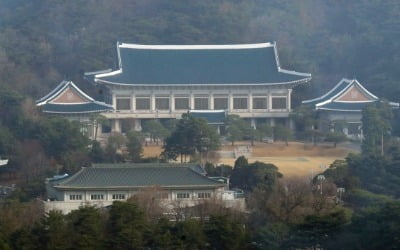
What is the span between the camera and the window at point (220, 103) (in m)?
55.4

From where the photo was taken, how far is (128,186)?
37031 millimetres

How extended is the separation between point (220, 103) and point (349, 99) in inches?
181

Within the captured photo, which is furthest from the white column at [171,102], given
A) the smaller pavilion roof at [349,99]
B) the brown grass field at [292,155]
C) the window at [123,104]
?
the brown grass field at [292,155]

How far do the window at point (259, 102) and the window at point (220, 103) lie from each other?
38.6 inches

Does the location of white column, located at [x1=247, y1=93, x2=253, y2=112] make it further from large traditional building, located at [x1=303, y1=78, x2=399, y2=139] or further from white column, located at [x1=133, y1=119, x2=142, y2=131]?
white column, located at [x1=133, y1=119, x2=142, y2=131]

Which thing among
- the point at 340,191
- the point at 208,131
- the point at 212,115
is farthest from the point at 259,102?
the point at 340,191

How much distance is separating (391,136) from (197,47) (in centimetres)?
958

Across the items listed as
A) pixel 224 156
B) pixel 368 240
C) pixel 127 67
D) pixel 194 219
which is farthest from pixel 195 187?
pixel 127 67

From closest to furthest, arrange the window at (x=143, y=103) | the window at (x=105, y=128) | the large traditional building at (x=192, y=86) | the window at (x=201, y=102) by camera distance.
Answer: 1. the window at (x=105, y=128)
2. the large traditional building at (x=192, y=86)
3. the window at (x=143, y=103)
4. the window at (x=201, y=102)

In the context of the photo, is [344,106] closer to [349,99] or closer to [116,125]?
[349,99]

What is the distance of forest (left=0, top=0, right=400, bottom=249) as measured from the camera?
31.4 meters

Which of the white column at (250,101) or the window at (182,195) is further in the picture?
the white column at (250,101)

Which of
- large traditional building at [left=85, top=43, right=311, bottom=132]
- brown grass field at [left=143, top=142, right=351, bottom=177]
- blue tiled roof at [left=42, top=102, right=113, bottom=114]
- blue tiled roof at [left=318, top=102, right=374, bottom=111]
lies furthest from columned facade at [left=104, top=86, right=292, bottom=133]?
brown grass field at [left=143, top=142, right=351, bottom=177]

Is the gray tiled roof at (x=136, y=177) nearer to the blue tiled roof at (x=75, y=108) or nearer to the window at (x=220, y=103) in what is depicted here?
the blue tiled roof at (x=75, y=108)
